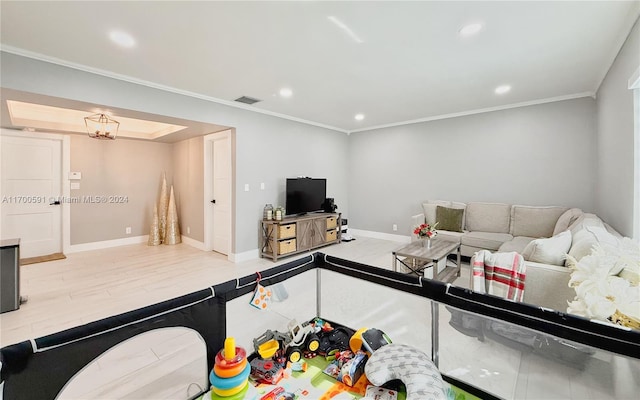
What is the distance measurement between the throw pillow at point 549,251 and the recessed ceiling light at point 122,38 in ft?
12.8

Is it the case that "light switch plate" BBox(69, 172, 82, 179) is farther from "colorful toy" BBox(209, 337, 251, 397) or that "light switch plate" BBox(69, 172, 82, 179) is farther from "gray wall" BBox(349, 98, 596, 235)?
"colorful toy" BBox(209, 337, 251, 397)

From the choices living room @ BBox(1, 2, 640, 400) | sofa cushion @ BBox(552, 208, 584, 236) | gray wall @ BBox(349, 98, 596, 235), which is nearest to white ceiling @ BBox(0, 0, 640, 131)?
living room @ BBox(1, 2, 640, 400)

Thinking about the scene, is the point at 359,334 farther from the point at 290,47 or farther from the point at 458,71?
the point at 458,71

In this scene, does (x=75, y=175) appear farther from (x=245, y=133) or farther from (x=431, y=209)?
(x=431, y=209)

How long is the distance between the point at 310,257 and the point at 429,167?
4767 millimetres

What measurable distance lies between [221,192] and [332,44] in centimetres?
349

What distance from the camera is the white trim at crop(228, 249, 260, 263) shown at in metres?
4.50

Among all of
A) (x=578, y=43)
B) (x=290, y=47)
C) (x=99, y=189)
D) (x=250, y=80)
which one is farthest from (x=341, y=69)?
(x=99, y=189)

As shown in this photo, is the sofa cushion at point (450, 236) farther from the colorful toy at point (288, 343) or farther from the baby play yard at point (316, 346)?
the colorful toy at point (288, 343)

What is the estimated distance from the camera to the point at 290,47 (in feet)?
8.57

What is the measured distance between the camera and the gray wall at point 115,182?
517cm

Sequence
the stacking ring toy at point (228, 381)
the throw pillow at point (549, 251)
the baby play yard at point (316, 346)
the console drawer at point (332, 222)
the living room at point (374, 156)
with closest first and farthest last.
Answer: the baby play yard at point (316, 346) < the stacking ring toy at point (228, 381) < the throw pillow at point (549, 251) < the living room at point (374, 156) < the console drawer at point (332, 222)

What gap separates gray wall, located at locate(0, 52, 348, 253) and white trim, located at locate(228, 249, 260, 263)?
8cm

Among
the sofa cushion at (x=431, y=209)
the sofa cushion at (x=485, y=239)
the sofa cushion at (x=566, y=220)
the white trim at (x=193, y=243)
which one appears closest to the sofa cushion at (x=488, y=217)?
the sofa cushion at (x=485, y=239)
